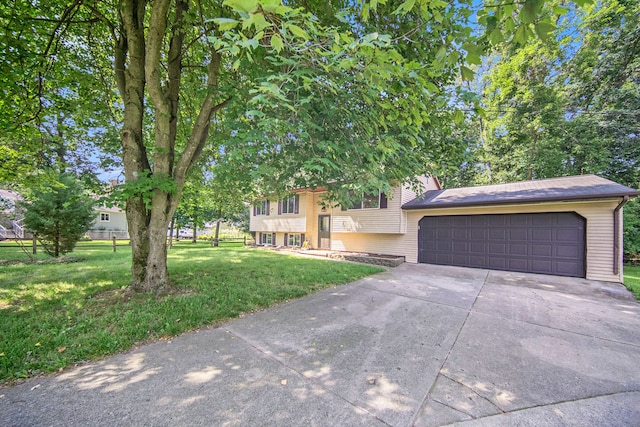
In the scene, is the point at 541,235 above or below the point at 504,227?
below

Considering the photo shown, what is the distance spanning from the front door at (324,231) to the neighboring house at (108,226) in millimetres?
20714

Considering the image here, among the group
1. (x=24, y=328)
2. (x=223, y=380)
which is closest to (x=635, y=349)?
(x=223, y=380)

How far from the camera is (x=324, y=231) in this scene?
14.5 metres

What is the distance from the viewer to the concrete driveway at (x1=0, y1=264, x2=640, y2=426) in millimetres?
2078

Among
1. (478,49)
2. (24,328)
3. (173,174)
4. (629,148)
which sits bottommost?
(24,328)

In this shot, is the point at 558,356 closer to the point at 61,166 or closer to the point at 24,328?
the point at 24,328

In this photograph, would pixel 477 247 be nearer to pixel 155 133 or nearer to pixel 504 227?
pixel 504 227

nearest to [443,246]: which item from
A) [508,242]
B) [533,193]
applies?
[508,242]

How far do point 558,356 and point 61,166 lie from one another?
12.9 meters

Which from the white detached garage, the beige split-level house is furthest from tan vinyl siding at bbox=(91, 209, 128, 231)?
the white detached garage

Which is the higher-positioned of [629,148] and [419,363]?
[629,148]

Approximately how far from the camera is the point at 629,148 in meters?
12.2

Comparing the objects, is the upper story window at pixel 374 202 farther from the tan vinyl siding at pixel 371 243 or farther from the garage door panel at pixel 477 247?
the garage door panel at pixel 477 247

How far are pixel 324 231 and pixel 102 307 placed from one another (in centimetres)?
1107
